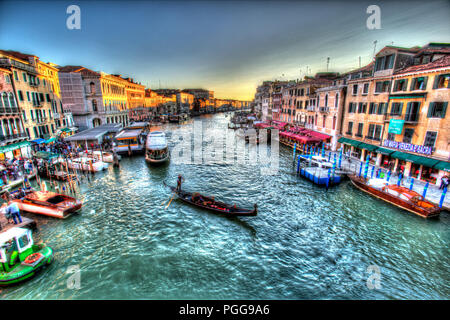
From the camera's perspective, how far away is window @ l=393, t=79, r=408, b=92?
25256mm

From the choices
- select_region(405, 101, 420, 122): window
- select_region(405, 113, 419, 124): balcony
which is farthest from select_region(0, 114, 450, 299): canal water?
select_region(405, 101, 420, 122): window

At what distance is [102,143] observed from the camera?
142 feet

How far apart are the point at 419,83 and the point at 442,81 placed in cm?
237

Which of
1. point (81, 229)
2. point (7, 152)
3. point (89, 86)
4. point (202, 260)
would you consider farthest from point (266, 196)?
point (89, 86)

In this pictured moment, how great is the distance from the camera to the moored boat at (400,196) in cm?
1875

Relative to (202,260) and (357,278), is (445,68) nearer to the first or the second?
(357,278)

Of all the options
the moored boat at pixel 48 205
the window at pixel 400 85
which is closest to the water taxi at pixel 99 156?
the moored boat at pixel 48 205

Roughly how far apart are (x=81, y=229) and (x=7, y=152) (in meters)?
21.1

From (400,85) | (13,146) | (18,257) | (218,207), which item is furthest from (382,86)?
(13,146)

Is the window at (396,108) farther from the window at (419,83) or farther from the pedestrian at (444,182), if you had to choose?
the pedestrian at (444,182)

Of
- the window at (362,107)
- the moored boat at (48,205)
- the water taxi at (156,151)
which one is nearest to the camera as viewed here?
the moored boat at (48,205)

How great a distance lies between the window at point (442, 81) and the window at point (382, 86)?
5.70 metres

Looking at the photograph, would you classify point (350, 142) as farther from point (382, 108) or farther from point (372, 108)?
point (382, 108)

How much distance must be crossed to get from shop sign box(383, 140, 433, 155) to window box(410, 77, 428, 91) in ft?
20.3
